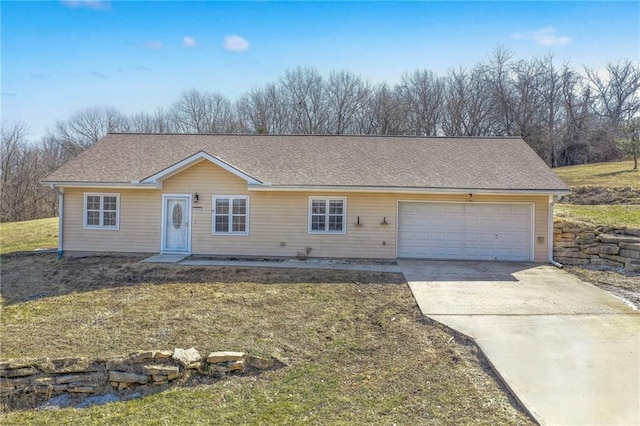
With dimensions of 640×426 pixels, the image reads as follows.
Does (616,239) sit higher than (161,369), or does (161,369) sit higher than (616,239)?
(616,239)

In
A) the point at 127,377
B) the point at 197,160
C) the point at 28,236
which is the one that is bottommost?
the point at 127,377

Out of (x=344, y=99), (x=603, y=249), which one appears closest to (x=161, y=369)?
(x=603, y=249)

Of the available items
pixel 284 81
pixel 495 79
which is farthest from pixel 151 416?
pixel 495 79

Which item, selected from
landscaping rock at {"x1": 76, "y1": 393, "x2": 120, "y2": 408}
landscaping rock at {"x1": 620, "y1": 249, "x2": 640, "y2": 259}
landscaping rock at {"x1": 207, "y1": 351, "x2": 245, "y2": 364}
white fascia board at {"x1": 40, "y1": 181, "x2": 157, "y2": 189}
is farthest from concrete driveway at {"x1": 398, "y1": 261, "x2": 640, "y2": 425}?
white fascia board at {"x1": 40, "y1": 181, "x2": 157, "y2": 189}

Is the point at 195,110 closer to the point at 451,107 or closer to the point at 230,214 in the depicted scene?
the point at 451,107

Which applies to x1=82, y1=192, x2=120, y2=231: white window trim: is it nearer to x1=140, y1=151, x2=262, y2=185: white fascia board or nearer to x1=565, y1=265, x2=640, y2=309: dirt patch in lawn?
x1=140, y1=151, x2=262, y2=185: white fascia board

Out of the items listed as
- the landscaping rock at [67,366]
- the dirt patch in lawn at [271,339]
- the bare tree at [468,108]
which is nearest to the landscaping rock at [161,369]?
the dirt patch in lawn at [271,339]

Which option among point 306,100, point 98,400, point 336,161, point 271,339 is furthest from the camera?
point 306,100

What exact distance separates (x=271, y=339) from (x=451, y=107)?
117 feet

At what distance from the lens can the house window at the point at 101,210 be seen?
12.9 metres

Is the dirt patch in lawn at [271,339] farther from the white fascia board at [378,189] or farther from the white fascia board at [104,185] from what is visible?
the white fascia board at [104,185]

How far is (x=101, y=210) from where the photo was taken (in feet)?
42.5

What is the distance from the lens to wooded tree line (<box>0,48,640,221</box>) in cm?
3584

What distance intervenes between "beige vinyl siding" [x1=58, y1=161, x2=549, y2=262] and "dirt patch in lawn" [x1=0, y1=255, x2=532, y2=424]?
1.96 m
